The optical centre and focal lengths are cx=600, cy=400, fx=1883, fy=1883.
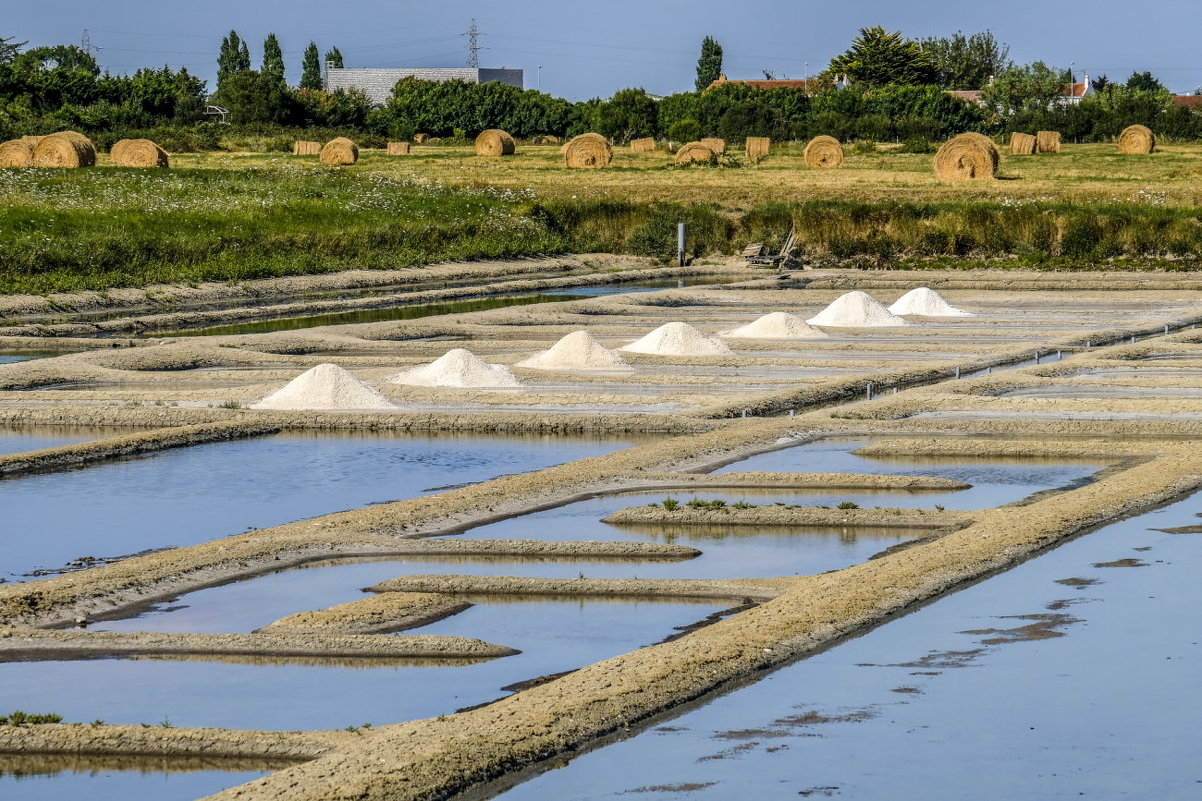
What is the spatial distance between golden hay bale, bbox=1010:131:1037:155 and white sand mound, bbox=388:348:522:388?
40.9m

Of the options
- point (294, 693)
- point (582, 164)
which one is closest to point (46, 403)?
point (294, 693)

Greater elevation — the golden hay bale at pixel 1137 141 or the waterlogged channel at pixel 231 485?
the golden hay bale at pixel 1137 141

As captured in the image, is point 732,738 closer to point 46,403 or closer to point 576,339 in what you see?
point 46,403

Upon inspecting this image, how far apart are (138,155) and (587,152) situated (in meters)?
12.2

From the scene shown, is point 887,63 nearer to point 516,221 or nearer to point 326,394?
point 516,221

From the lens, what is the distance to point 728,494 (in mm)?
10742

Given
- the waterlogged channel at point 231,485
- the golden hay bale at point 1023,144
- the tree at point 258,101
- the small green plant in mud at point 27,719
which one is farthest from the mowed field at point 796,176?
the small green plant in mud at point 27,719

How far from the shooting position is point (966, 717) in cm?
618

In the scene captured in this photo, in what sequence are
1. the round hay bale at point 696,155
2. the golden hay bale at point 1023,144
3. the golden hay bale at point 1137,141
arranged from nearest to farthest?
the round hay bale at point 696,155
the golden hay bale at point 1137,141
the golden hay bale at point 1023,144

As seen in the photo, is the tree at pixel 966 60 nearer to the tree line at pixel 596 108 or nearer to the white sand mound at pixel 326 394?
the tree line at pixel 596 108

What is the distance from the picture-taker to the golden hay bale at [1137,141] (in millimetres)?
53562

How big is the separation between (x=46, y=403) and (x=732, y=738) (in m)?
9.95

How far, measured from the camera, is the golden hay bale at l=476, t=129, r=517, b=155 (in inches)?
2258

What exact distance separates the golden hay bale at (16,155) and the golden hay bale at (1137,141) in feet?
98.7
